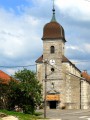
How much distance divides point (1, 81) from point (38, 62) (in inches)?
1425

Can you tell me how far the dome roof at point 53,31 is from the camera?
91.9m

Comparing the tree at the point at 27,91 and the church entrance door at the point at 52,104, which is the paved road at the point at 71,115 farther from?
the church entrance door at the point at 52,104

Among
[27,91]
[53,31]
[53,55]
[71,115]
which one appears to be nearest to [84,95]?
[53,55]

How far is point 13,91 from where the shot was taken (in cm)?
5666

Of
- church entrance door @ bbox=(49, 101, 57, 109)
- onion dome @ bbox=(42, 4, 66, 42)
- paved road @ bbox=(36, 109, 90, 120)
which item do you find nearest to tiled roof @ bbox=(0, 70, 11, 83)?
paved road @ bbox=(36, 109, 90, 120)

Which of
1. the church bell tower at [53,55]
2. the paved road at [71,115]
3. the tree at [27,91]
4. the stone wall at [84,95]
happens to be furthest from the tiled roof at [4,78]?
the stone wall at [84,95]

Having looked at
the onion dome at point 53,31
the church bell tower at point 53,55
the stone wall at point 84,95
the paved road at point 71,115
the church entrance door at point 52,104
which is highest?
the onion dome at point 53,31

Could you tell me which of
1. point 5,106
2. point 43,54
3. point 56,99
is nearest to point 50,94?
point 56,99

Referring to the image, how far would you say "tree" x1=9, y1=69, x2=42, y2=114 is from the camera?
55.4 meters

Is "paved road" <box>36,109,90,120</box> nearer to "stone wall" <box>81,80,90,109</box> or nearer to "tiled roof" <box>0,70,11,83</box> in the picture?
"tiled roof" <box>0,70,11,83</box>

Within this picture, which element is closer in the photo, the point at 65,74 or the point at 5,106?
the point at 5,106

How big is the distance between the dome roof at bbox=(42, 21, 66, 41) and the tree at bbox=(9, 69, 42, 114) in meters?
35.9

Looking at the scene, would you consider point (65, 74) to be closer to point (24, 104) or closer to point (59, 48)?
point (59, 48)

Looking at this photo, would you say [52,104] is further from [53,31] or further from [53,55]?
[53,31]
